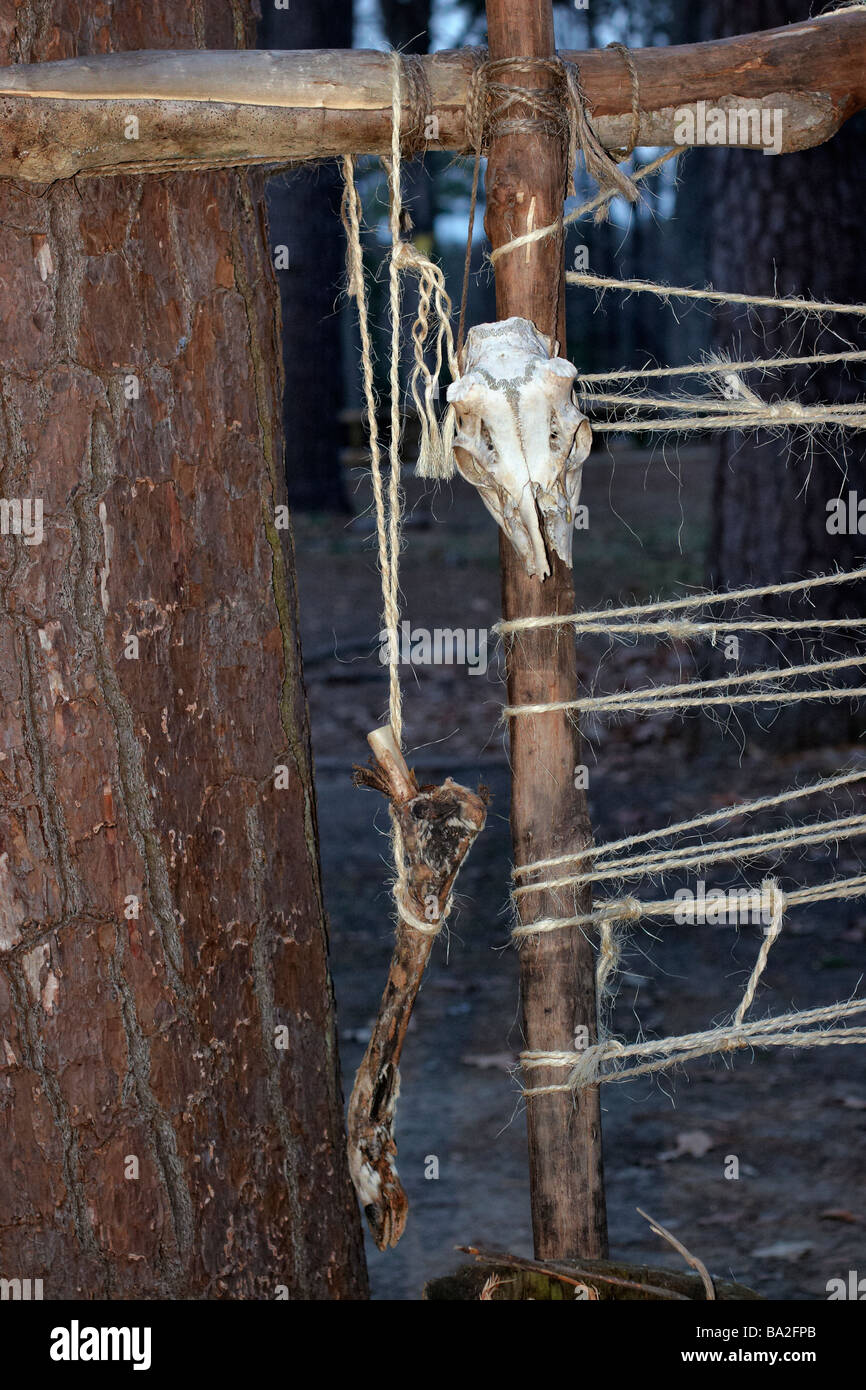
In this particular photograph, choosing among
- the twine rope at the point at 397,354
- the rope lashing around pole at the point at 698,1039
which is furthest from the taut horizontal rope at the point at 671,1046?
the twine rope at the point at 397,354

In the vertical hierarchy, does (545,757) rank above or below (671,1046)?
above

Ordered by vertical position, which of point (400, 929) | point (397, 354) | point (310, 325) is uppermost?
point (310, 325)

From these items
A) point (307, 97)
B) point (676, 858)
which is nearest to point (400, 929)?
point (676, 858)

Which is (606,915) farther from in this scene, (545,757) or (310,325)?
(310,325)

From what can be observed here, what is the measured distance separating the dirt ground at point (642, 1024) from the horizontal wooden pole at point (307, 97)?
1.62 ft

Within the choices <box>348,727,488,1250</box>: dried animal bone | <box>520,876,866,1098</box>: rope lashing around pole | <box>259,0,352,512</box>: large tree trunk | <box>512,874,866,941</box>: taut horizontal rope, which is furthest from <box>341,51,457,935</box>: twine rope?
<box>259,0,352,512</box>: large tree trunk

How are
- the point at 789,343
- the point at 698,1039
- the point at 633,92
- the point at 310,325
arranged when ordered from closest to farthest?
the point at 633,92, the point at 698,1039, the point at 789,343, the point at 310,325

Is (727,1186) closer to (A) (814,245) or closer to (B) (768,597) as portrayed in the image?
(B) (768,597)

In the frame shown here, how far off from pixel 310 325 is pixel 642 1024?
837 cm

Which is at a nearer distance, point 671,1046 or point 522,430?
point 522,430

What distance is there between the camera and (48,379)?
1722 millimetres

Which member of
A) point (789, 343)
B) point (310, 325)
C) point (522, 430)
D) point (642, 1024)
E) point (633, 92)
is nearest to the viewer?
point (522, 430)

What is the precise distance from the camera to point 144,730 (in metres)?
1.81
